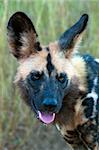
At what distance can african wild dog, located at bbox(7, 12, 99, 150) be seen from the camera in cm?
331

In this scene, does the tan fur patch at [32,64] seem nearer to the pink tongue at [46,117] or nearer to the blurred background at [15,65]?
the pink tongue at [46,117]

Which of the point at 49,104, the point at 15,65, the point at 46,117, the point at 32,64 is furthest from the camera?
the point at 15,65

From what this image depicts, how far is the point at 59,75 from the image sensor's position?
3303 mm

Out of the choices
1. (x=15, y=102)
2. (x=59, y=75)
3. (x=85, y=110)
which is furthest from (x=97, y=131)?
(x=15, y=102)

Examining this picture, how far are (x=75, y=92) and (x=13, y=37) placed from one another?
0.48 meters

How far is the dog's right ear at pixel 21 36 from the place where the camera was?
3395mm

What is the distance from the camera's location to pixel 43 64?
3.32m

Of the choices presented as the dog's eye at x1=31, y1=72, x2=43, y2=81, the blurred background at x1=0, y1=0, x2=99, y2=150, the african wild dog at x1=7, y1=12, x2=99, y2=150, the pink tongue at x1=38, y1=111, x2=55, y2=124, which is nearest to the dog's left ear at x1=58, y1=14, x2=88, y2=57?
the african wild dog at x1=7, y1=12, x2=99, y2=150

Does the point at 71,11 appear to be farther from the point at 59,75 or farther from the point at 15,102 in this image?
the point at 59,75

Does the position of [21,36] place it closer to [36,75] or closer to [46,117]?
[36,75]

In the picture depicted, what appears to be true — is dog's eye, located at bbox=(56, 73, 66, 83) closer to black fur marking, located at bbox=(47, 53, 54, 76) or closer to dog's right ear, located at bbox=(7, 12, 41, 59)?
A: black fur marking, located at bbox=(47, 53, 54, 76)

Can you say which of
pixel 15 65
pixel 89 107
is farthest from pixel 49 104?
pixel 15 65

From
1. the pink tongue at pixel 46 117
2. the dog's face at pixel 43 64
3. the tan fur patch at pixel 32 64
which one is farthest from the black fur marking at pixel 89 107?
the tan fur patch at pixel 32 64

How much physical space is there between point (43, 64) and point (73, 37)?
Result: 0.83 feet
